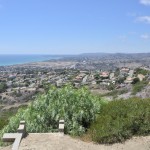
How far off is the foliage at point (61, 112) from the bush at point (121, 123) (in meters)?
0.60

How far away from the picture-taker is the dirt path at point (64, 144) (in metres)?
11.2

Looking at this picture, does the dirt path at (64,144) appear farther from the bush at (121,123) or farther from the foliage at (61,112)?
the foliage at (61,112)

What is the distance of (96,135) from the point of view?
12703 mm

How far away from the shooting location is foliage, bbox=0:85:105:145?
14.3 m

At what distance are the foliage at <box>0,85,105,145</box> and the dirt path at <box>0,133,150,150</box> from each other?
1.67 m

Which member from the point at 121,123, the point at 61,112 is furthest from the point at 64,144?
the point at 61,112

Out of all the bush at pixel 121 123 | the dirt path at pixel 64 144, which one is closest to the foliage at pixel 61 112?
the bush at pixel 121 123

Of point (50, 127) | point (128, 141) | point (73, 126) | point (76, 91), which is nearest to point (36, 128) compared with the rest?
point (50, 127)

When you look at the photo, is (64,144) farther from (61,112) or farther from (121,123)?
(61,112)

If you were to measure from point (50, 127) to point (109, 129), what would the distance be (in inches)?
107

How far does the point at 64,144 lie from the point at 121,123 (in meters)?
2.62

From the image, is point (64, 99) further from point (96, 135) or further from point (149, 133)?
point (149, 133)

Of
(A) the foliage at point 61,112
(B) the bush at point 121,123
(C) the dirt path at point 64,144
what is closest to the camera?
(C) the dirt path at point 64,144

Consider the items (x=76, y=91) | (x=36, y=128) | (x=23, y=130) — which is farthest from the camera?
(x=76, y=91)
